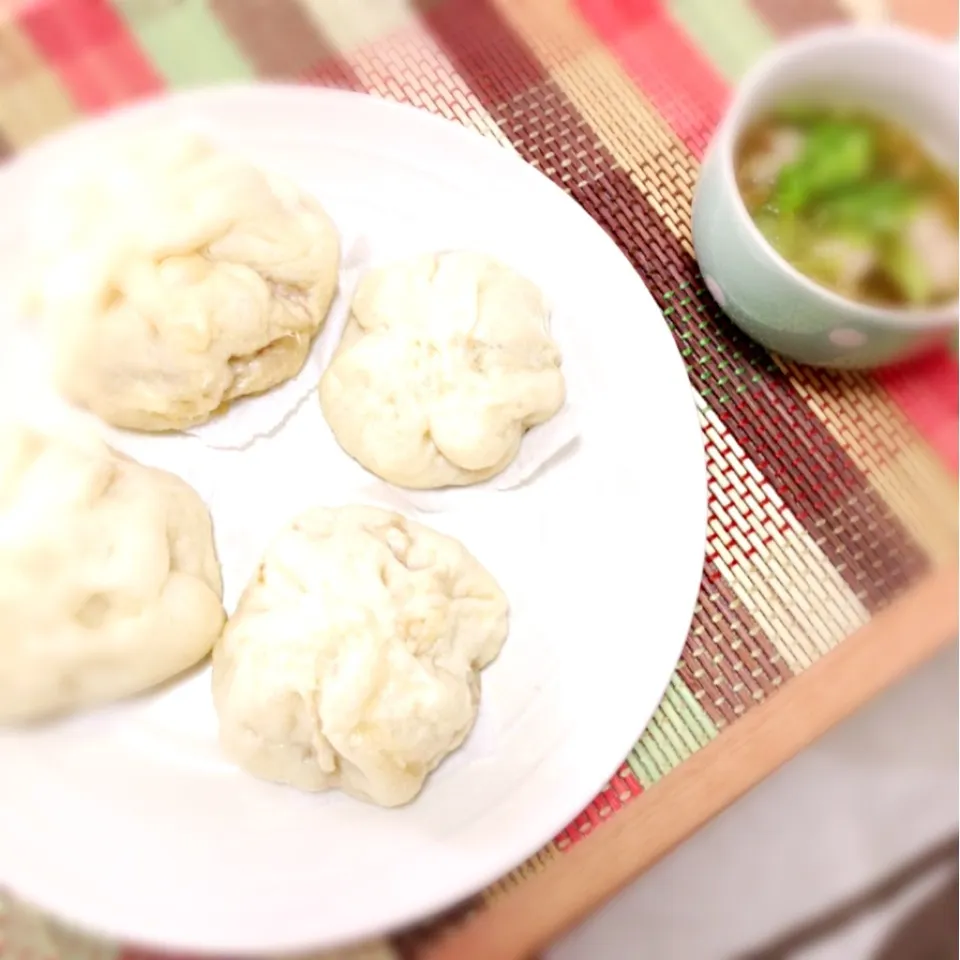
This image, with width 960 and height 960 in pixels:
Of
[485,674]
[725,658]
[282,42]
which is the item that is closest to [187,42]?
[282,42]

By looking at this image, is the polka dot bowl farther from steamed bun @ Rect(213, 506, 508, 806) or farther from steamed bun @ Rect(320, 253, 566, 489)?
steamed bun @ Rect(213, 506, 508, 806)

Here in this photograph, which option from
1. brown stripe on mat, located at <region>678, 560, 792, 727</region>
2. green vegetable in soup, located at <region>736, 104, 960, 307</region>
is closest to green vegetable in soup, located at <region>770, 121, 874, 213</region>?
green vegetable in soup, located at <region>736, 104, 960, 307</region>

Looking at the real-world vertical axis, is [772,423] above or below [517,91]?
below

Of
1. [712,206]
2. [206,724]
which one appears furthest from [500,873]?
[712,206]

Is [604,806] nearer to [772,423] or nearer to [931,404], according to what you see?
[772,423]

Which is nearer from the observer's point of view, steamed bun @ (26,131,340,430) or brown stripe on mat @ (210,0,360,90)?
steamed bun @ (26,131,340,430)

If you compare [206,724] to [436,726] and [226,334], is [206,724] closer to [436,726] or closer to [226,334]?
[436,726]
